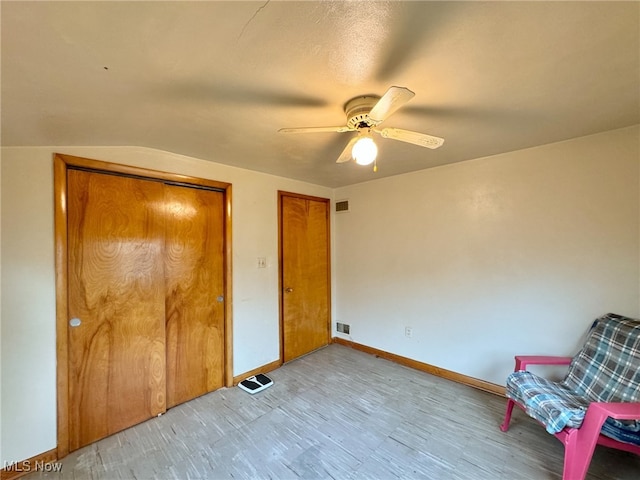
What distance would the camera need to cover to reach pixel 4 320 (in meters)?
1.67

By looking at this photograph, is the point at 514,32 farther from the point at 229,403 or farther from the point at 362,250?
the point at 229,403

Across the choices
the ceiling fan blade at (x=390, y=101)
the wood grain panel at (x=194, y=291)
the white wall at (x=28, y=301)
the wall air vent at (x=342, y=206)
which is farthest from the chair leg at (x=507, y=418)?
the white wall at (x=28, y=301)

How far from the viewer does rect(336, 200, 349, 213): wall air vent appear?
383 centimetres

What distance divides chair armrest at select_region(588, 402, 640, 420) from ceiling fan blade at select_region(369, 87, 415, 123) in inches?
77.0

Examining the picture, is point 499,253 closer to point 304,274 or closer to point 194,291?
point 304,274

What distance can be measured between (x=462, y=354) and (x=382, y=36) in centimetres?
296

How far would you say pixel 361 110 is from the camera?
1470 mm

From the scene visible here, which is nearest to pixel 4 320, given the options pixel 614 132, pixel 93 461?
pixel 93 461

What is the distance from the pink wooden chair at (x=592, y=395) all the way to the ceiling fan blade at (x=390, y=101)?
1.97m

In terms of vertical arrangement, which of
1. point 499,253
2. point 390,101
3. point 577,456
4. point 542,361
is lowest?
point 577,456

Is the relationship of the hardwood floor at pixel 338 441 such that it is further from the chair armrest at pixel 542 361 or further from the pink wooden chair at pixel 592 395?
the chair armrest at pixel 542 361

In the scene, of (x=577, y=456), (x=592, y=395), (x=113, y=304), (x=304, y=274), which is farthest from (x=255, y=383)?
(x=592, y=395)

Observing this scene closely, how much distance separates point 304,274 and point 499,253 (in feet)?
7.34

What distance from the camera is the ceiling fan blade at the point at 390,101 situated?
1.09 m
